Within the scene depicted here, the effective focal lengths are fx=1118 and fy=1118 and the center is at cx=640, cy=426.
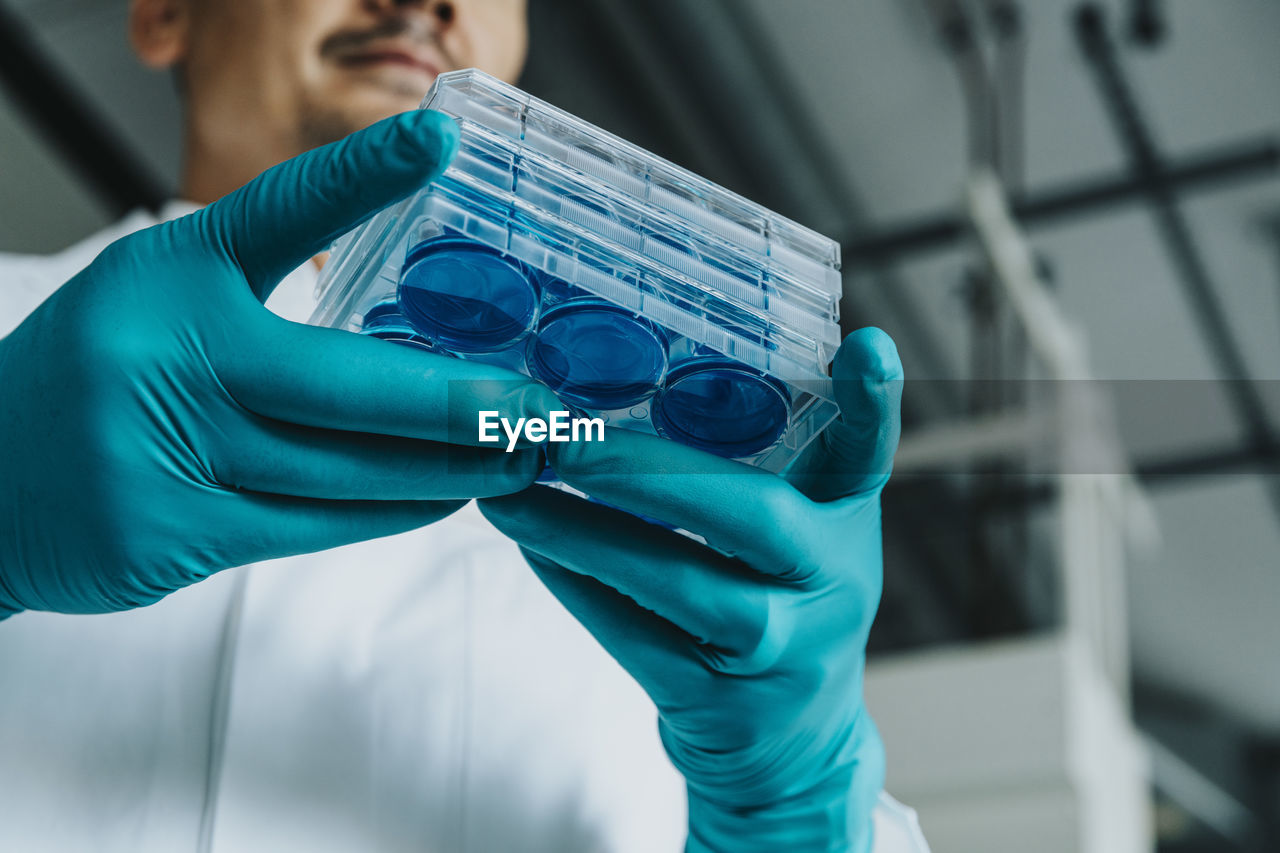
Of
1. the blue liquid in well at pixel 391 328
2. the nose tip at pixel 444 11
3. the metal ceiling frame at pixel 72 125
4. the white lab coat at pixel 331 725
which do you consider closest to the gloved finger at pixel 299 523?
the blue liquid in well at pixel 391 328

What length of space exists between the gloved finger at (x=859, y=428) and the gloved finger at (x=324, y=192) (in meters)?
0.31

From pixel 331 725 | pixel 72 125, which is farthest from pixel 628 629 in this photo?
pixel 72 125

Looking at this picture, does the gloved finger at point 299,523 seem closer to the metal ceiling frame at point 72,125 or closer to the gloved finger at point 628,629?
the gloved finger at point 628,629

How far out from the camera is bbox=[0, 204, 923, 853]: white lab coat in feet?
3.16

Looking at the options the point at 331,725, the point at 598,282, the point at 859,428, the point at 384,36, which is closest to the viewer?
the point at 598,282

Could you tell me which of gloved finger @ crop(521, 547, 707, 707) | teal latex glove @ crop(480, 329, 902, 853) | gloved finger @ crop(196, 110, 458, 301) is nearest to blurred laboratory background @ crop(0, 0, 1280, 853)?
teal latex glove @ crop(480, 329, 902, 853)

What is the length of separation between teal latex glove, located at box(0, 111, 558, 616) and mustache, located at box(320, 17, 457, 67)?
66 cm

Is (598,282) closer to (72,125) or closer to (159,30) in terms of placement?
→ (159,30)

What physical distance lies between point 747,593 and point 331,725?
0.43m

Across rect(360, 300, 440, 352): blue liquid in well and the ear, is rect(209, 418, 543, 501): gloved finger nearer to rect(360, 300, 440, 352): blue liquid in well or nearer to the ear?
rect(360, 300, 440, 352): blue liquid in well

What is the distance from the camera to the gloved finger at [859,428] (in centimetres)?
79

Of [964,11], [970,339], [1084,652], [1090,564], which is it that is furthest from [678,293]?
[970,339]

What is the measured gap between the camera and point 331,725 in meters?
1.02

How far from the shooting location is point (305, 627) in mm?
1058
